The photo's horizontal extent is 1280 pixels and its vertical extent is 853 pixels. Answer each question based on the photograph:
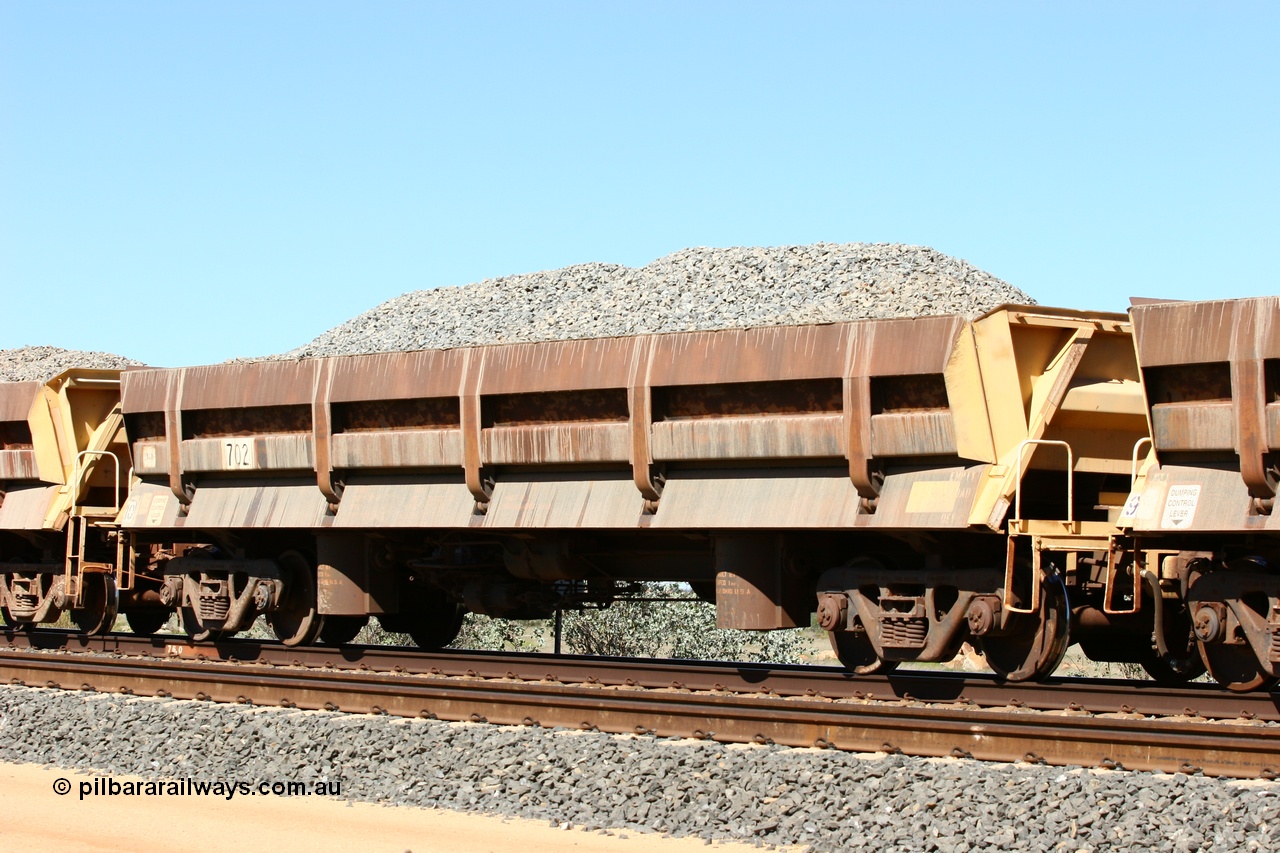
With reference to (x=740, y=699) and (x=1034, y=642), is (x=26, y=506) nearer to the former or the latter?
(x=740, y=699)

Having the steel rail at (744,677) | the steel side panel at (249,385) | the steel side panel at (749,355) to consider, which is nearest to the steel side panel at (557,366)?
the steel side panel at (749,355)

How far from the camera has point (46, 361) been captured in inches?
1139

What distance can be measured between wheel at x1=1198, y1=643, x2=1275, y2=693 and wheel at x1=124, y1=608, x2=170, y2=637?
38.5ft

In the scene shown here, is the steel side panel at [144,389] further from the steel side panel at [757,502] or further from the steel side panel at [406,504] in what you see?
the steel side panel at [757,502]

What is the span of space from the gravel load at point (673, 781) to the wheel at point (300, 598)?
9.88ft

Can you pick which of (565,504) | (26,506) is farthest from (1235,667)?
(26,506)

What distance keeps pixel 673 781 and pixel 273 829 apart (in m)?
2.22

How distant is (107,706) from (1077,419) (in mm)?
7709

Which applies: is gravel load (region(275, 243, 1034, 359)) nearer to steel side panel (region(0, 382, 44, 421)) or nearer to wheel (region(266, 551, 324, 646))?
steel side panel (region(0, 382, 44, 421))

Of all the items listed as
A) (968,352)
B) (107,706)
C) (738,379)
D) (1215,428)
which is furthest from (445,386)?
(1215,428)

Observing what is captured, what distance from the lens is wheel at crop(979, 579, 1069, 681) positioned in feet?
34.6

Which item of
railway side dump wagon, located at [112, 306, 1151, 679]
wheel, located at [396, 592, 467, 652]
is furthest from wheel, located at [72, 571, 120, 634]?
wheel, located at [396, 592, 467, 652]

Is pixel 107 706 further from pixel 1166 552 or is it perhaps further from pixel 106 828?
pixel 1166 552

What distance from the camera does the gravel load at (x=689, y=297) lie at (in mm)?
22438
